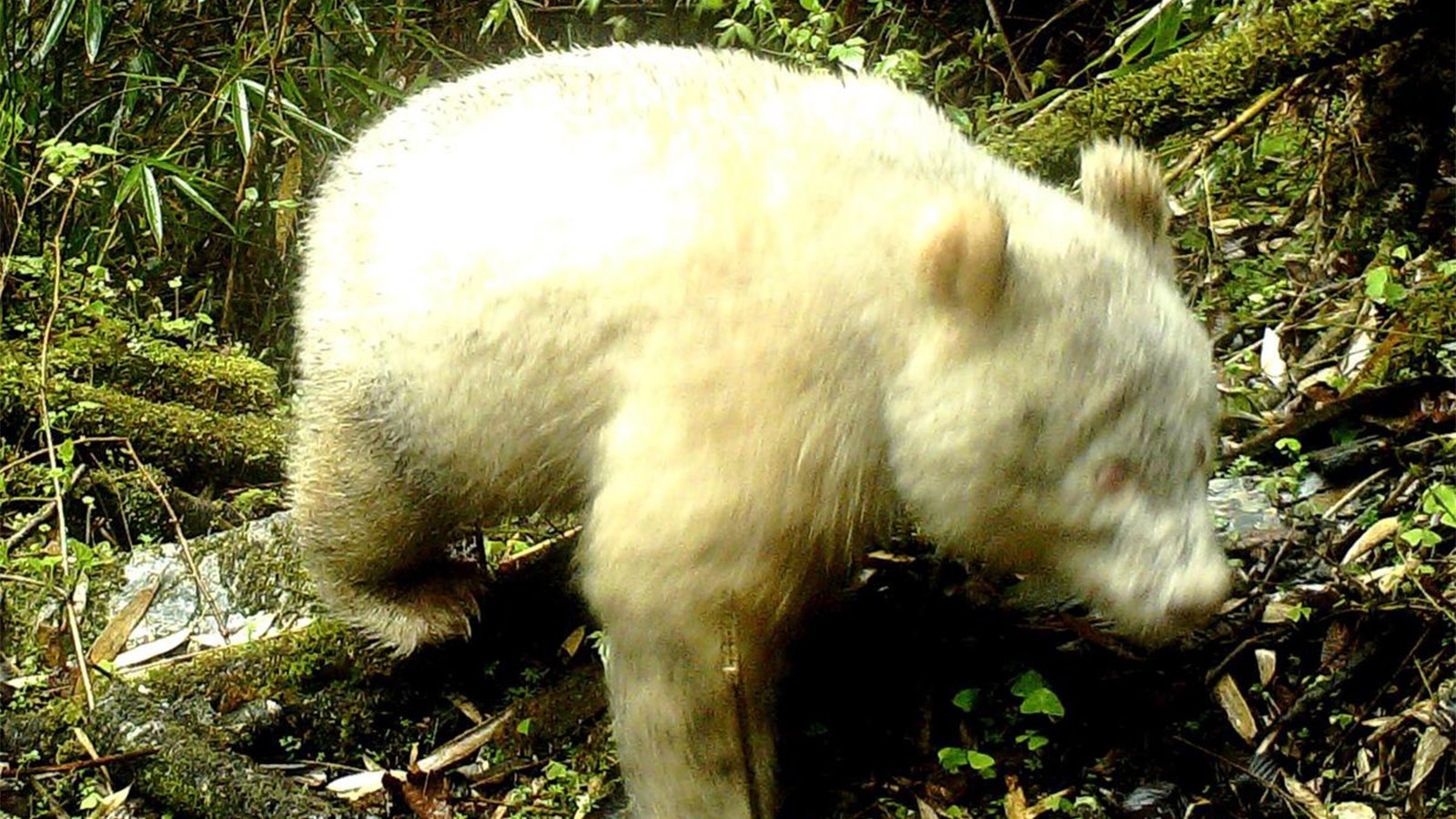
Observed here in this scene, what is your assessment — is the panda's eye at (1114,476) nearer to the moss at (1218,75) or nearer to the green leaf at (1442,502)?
the green leaf at (1442,502)

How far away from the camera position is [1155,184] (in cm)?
301

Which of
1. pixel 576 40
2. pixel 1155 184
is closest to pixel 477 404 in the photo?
pixel 1155 184

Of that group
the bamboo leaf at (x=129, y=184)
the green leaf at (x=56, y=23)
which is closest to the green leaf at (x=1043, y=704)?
the bamboo leaf at (x=129, y=184)

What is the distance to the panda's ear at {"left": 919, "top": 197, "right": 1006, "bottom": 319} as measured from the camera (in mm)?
2537

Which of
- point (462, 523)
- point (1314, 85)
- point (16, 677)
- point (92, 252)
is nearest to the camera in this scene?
point (462, 523)

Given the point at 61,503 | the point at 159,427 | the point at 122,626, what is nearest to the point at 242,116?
the point at 159,427

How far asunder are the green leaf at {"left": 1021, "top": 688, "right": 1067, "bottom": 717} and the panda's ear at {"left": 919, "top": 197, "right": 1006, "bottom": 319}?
3.10 feet

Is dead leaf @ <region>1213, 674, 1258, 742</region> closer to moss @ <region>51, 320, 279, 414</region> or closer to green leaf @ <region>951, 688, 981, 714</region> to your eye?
green leaf @ <region>951, 688, 981, 714</region>

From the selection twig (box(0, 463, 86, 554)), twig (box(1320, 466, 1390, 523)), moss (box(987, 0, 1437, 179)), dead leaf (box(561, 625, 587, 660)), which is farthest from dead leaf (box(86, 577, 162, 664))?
twig (box(1320, 466, 1390, 523))

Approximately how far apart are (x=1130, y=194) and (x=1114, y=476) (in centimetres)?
66

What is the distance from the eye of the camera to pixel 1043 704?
308cm

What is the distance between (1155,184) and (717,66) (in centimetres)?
99

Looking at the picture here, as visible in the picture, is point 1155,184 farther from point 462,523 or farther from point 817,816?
point 462,523

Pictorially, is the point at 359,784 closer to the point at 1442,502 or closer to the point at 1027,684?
the point at 1027,684
